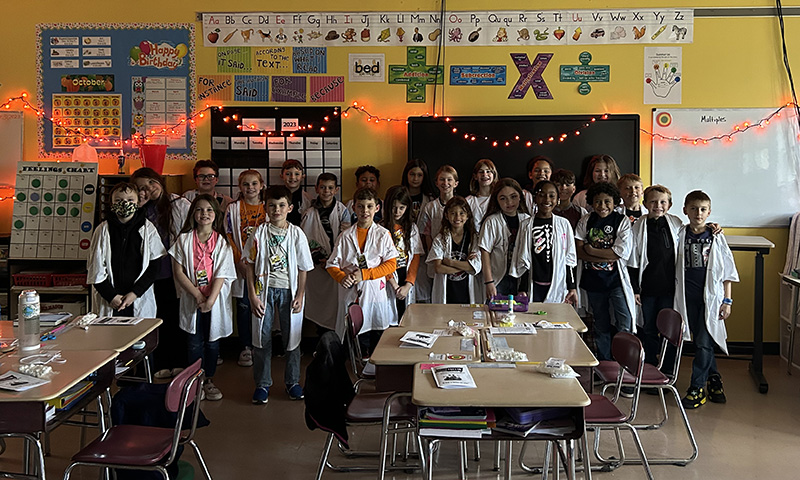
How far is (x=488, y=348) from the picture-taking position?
301 centimetres

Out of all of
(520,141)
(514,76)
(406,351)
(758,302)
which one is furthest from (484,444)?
(514,76)

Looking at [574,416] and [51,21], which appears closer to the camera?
[574,416]

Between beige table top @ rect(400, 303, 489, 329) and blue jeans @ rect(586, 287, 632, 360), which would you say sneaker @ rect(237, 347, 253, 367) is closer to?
beige table top @ rect(400, 303, 489, 329)

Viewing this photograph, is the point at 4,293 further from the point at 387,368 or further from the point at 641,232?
the point at 641,232

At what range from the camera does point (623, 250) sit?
448cm

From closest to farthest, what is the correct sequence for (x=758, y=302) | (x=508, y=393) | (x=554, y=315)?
(x=508, y=393) → (x=554, y=315) → (x=758, y=302)

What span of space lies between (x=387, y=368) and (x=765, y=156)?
429 centimetres

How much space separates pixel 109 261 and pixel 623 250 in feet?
11.1

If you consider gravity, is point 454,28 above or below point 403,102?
above

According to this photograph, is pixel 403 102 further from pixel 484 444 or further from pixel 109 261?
pixel 484 444

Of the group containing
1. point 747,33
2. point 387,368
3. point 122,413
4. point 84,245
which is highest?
point 747,33

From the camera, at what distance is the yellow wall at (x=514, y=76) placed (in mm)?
5520

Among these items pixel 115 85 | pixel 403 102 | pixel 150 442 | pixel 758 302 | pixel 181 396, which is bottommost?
pixel 150 442

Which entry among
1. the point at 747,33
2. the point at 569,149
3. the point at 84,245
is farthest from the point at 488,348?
the point at 747,33
